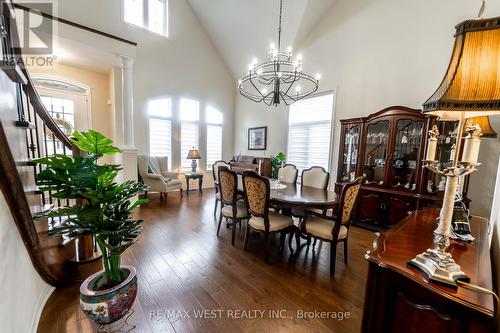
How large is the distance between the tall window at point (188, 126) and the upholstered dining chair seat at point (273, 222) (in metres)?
4.08

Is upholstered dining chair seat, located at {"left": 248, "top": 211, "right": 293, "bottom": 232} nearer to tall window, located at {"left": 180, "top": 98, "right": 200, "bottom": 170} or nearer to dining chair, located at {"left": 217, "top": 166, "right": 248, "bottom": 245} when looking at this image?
dining chair, located at {"left": 217, "top": 166, "right": 248, "bottom": 245}

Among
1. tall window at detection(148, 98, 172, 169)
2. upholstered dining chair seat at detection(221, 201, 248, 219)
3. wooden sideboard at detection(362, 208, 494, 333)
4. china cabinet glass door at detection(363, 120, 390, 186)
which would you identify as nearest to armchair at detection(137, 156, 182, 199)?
tall window at detection(148, 98, 172, 169)

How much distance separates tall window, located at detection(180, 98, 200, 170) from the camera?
19.2 feet

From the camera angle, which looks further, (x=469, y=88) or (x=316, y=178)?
(x=316, y=178)

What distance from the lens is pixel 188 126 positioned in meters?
5.97

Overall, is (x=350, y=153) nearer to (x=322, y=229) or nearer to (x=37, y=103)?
(x=322, y=229)

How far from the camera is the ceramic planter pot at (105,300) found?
1221 mm

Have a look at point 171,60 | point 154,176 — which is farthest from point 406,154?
point 171,60

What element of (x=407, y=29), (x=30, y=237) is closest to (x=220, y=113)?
(x=407, y=29)

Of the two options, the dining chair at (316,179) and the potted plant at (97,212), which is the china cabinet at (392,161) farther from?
the potted plant at (97,212)

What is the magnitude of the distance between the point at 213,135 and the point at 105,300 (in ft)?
18.3

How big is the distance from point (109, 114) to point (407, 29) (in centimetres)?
646

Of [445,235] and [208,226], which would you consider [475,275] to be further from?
[208,226]

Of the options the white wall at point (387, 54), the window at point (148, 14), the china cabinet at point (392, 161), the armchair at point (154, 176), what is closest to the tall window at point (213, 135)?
the armchair at point (154, 176)
